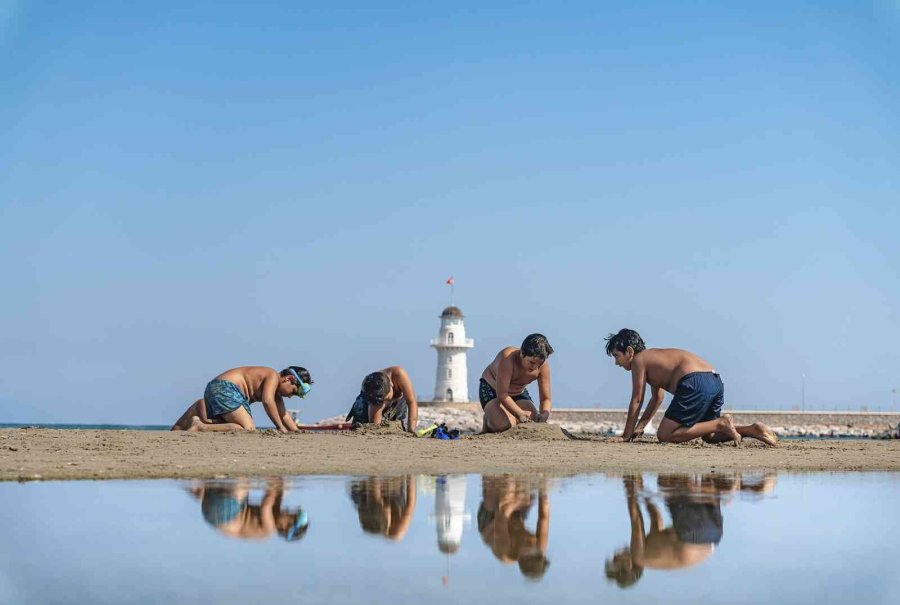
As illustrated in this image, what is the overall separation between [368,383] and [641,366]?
3.22 meters

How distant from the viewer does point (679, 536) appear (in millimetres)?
3965

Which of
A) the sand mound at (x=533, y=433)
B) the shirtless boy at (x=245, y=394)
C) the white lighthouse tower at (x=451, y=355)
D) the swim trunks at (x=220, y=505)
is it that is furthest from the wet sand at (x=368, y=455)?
the white lighthouse tower at (x=451, y=355)

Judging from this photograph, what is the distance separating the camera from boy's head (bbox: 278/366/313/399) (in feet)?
38.3

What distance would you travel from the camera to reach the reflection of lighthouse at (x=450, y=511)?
3.82 metres

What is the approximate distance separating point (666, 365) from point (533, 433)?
1651 mm

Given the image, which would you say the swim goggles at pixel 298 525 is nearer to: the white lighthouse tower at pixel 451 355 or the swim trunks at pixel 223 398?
the swim trunks at pixel 223 398

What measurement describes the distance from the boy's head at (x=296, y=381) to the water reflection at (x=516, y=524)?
223 inches

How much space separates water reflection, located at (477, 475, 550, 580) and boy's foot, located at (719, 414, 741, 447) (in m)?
5.24

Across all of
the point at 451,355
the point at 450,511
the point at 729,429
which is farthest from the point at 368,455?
the point at 451,355

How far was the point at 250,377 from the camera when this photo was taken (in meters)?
12.0

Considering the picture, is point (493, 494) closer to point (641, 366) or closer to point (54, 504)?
point (54, 504)

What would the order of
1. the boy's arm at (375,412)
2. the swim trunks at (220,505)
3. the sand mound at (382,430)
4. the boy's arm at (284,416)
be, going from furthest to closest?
1. the boy's arm at (375,412)
2. the boy's arm at (284,416)
3. the sand mound at (382,430)
4. the swim trunks at (220,505)

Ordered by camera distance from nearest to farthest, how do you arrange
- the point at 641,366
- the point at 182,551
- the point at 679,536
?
the point at 182,551
the point at 679,536
the point at 641,366

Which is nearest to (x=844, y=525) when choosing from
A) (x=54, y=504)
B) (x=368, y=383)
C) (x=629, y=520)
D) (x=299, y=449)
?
(x=629, y=520)
